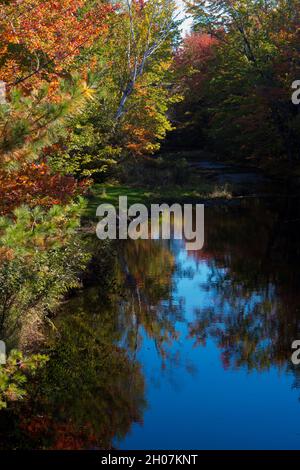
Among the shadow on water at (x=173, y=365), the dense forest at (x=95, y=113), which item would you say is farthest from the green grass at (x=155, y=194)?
the shadow on water at (x=173, y=365)

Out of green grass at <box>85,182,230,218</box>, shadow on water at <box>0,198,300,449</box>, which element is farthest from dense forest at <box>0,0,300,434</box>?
green grass at <box>85,182,230,218</box>

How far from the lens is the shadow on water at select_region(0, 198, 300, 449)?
26.6 ft

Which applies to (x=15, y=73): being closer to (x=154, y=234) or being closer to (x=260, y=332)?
(x=260, y=332)

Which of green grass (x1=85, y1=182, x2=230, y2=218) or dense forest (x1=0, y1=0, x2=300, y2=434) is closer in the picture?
dense forest (x1=0, y1=0, x2=300, y2=434)

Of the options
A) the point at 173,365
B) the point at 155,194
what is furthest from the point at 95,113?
the point at 173,365

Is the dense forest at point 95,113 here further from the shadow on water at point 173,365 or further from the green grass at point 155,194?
the green grass at point 155,194

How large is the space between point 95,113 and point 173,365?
44.9 feet

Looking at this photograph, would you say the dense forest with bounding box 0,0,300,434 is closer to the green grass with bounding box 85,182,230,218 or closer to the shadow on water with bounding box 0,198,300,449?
the shadow on water with bounding box 0,198,300,449

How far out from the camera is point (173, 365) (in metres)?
10.6

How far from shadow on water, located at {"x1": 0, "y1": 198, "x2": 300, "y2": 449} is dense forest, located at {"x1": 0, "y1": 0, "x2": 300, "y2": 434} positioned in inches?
22.0

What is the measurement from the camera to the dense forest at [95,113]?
720 cm

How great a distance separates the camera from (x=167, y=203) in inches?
1219

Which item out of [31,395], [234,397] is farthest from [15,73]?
[234,397]

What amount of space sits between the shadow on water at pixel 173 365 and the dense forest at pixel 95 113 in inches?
22.0
